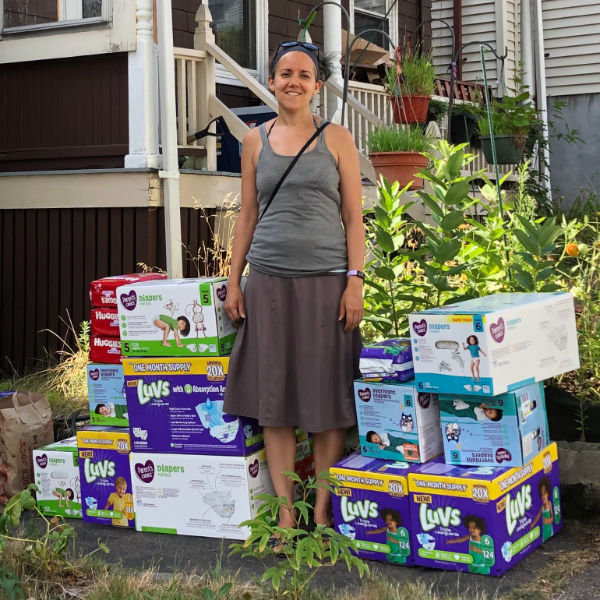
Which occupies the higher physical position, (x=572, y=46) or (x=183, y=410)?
(x=572, y=46)

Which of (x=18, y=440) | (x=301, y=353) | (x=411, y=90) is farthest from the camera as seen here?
(x=411, y=90)

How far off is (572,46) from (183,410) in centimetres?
1200

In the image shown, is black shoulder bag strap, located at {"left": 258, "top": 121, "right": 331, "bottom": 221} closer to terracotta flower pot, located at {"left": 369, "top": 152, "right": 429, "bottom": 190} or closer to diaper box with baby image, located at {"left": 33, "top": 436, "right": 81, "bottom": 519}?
diaper box with baby image, located at {"left": 33, "top": 436, "right": 81, "bottom": 519}

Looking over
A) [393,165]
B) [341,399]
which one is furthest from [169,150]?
[341,399]

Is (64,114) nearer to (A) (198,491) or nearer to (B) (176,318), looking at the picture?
(B) (176,318)

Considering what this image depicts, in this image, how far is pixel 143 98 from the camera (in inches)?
267

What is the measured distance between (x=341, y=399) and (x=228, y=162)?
440 centimetres

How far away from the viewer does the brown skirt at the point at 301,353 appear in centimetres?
400

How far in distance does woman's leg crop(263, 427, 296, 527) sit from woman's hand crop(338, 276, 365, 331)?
0.51m

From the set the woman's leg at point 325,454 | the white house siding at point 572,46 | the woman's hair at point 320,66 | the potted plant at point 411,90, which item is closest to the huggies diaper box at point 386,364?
the woman's leg at point 325,454

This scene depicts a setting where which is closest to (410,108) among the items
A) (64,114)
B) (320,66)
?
(64,114)

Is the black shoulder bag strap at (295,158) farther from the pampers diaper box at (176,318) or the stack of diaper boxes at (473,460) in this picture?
the stack of diaper boxes at (473,460)

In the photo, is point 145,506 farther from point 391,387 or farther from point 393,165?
point 393,165

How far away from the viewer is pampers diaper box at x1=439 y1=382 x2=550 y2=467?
3.76 meters
